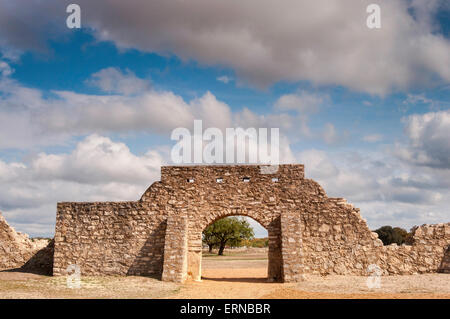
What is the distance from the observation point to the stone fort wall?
15.8m

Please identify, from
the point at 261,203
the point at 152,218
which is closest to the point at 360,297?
the point at 261,203

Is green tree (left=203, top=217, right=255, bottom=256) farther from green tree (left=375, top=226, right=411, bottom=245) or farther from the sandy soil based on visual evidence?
the sandy soil

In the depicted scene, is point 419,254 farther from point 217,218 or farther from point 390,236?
point 390,236

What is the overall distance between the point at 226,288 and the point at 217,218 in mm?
3205

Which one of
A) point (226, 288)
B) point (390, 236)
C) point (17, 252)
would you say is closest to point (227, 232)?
point (390, 236)

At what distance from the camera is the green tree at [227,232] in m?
37.5

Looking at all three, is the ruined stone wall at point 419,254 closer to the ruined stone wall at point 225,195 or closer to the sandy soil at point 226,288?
the sandy soil at point 226,288

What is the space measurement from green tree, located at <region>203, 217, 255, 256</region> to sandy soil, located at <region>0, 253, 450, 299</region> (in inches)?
828

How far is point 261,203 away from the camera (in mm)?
16391

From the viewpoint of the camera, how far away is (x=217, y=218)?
16.6 metres

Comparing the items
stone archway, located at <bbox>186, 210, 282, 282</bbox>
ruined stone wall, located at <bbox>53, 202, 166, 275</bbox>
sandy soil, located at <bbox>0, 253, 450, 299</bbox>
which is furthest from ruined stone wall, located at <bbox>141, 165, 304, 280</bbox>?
sandy soil, located at <bbox>0, 253, 450, 299</bbox>
